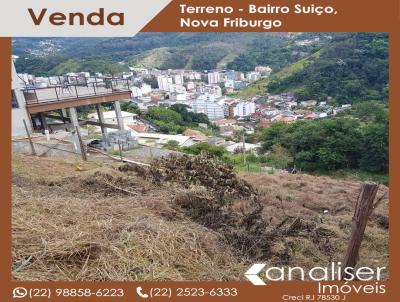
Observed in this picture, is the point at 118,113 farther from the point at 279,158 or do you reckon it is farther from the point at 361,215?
the point at 361,215

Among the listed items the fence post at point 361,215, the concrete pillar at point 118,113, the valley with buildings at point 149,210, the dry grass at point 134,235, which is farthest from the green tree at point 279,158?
the fence post at point 361,215

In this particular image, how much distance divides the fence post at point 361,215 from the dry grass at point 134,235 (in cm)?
77

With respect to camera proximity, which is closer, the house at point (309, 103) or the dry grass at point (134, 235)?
the dry grass at point (134, 235)

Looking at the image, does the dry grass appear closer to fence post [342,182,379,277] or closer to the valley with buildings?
the valley with buildings

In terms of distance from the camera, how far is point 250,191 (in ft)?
18.7

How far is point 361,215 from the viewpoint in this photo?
265 cm

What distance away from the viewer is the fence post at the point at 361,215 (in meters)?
2.55

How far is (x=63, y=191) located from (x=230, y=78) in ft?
233

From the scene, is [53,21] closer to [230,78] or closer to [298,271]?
[298,271]

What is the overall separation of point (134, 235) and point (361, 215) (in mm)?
2002

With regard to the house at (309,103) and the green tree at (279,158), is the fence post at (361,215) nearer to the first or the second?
the green tree at (279,158)

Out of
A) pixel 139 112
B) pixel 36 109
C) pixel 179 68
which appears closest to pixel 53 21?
pixel 36 109

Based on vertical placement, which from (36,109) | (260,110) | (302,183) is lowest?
(260,110)

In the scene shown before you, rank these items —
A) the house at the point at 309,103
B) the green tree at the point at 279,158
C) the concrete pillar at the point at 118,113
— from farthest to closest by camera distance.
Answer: the house at the point at 309,103 < the green tree at the point at 279,158 < the concrete pillar at the point at 118,113
